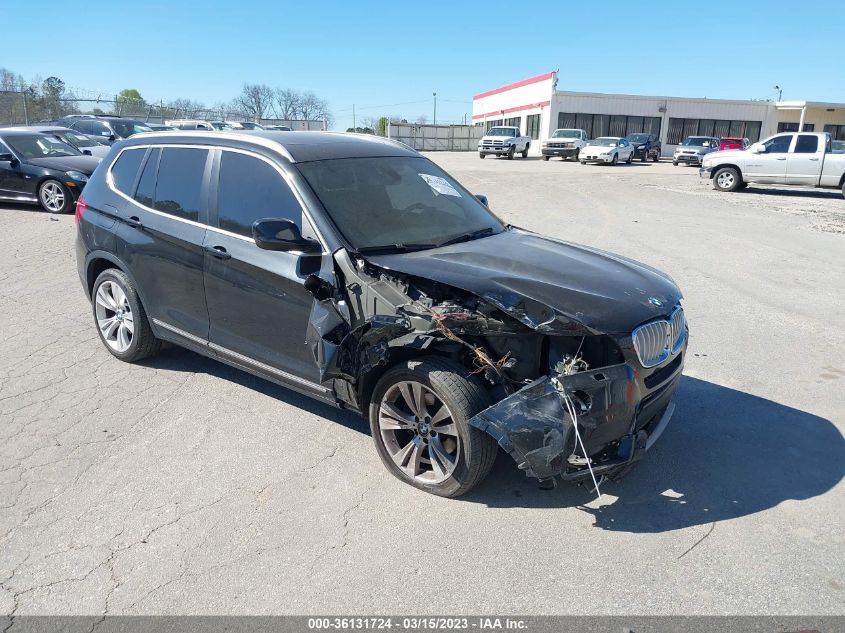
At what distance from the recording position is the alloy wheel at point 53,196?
12984mm

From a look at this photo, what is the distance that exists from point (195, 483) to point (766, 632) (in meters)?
2.93

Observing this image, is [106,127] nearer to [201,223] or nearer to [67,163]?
[67,163]

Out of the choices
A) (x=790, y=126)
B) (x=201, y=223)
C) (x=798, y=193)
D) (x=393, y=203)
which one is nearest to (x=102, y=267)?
(x=201, y=223)

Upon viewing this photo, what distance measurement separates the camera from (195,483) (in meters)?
3.68

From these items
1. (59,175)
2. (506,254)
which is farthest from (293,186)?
(59,175)

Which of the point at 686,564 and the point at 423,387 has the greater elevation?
the point at 423,387

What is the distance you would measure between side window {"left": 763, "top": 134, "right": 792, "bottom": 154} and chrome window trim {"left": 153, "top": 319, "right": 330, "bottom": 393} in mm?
19959

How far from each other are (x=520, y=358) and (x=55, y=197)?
12.8 metres

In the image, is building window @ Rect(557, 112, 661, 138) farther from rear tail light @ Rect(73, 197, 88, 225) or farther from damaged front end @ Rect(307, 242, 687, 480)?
damaged front end @ Rect(307, 242, 687, 480)

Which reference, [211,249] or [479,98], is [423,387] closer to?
[211,249]

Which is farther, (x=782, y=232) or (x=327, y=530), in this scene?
(x=782, y=232)

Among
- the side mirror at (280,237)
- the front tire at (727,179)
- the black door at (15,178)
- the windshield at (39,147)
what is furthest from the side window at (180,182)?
the front tire at (727,179)

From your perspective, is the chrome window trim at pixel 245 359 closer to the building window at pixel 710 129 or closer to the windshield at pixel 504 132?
the windshield at pixel 504 132

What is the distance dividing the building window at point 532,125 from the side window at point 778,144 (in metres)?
36.0
